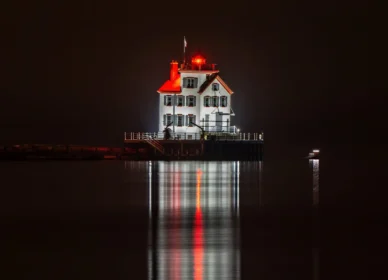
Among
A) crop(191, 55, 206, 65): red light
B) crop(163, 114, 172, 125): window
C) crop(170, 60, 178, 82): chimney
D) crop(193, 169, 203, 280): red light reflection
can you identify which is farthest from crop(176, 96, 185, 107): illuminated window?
crop(193, 169, 203, 280): red light reflection

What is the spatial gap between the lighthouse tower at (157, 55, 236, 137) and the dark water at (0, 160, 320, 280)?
136 feet

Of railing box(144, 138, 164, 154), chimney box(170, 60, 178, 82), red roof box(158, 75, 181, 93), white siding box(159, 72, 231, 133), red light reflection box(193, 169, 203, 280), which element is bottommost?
red light reflection box(193, 169, 203, 280)

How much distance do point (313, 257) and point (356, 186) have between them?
92.5 ft

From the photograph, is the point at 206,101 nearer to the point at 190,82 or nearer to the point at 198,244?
the point at 190,82

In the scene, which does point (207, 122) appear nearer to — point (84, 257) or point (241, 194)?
point (241, 194)

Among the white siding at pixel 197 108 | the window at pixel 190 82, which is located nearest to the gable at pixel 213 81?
the white siding at pixel 197 108

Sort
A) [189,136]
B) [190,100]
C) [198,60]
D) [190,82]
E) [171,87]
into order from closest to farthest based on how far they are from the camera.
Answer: [189,136], [190,100], [190,82], [198,60], [171,87]

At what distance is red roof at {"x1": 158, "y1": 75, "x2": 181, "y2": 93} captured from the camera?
3376 inches

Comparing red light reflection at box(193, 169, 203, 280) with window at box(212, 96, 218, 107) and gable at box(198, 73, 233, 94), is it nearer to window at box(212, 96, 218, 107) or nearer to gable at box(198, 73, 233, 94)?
gable at box(198, 73, 233, 94)

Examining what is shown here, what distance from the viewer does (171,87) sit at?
284 ft

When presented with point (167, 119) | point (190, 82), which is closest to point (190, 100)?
point (190, 82)

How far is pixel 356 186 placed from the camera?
4728cm

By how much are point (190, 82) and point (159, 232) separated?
204 feet

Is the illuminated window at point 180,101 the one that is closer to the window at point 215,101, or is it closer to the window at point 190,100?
the window at point 190,100
